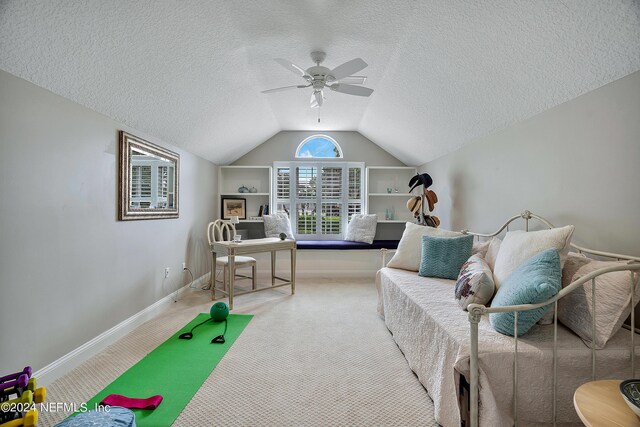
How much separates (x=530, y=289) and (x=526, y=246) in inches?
21.9

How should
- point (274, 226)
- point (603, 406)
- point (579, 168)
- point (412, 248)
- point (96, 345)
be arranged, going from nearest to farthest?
point (603, 406)
point (579, 168)
point (96, 345)
point (412, 248)
point (274, 226)

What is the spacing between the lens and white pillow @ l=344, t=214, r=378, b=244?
4.88 metres

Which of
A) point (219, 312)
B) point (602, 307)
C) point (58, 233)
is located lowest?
point (219, 312)

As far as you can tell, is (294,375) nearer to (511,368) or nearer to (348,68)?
(511,368)

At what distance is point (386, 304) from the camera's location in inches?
108

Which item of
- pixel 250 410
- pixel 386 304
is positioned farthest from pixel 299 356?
pixel 386 304

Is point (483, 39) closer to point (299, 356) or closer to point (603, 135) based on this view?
point (603, 135)

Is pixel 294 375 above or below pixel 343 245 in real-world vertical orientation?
below

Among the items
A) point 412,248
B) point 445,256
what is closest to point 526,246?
point 445,256

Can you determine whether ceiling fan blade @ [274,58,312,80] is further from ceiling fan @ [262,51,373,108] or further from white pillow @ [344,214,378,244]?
white pillow @ [344,214,378,244]

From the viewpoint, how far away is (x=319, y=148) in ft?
17.7

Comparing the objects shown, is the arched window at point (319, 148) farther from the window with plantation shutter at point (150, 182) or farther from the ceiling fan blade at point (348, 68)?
the ceiling fan blade at point (348, 68)

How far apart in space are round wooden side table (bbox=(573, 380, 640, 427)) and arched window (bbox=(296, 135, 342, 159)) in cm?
468

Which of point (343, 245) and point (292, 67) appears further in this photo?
point (343, 245)
